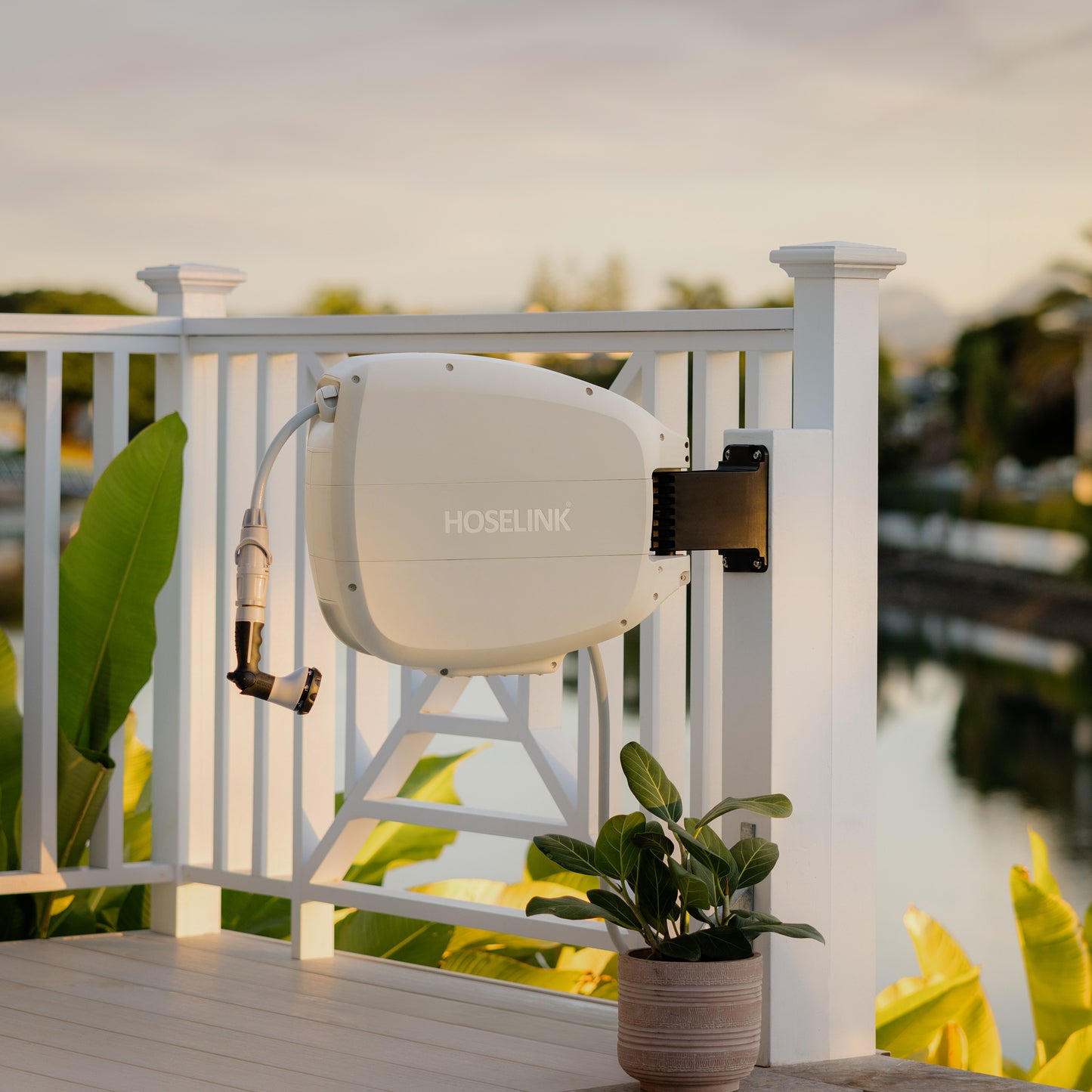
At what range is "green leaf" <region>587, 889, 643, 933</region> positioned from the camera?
1770mm

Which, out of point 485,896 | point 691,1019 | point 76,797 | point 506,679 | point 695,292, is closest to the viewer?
point 691,1019

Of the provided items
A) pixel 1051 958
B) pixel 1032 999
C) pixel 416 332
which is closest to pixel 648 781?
pixel 416 332

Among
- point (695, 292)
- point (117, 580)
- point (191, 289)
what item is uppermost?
point (695, 292)

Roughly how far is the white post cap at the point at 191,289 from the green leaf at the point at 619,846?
1.25 metres

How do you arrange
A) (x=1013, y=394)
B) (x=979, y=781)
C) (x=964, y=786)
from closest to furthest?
(x=964, y=786), (x=979, y=781), (x=1013, y=394)

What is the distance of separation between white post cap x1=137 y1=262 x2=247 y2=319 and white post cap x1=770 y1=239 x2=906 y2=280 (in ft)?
3.52

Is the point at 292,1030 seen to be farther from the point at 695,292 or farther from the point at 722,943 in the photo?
the point at 695,292

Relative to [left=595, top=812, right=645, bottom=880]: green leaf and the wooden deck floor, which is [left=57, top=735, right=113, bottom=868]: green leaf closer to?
the wooden deck floor

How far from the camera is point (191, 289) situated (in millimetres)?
2623

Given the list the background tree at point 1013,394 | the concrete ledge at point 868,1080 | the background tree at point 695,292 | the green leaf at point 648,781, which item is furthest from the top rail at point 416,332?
the background tree at point 1013,394

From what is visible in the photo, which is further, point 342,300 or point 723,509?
point 342,300

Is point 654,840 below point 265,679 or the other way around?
below

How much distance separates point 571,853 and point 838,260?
0.79 m

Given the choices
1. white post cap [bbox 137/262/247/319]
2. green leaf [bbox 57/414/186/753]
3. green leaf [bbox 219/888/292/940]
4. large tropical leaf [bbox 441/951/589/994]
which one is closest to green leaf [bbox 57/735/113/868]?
green leaf [bbox 57/414/186/753]
